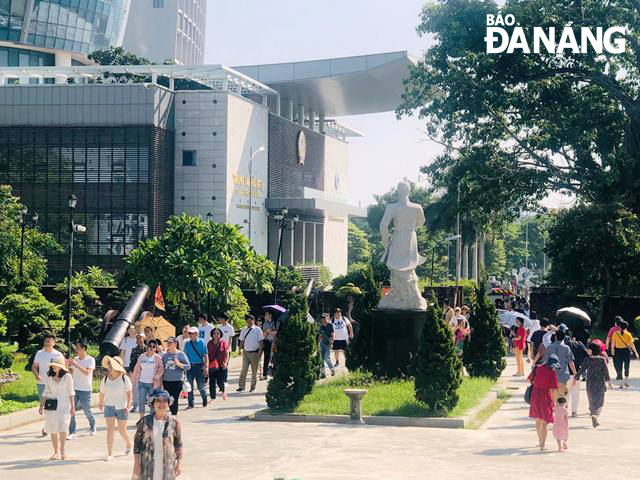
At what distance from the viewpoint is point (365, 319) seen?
2550 cm

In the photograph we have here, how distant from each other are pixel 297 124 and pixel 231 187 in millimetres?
20002

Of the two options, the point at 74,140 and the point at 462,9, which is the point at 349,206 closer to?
the point at 74,140

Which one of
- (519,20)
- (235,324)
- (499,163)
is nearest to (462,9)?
(519,20)

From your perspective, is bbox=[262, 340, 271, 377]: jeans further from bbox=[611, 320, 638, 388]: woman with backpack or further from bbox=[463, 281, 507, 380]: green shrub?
bbox=[611, 320, 638, 388]: woman with backpack

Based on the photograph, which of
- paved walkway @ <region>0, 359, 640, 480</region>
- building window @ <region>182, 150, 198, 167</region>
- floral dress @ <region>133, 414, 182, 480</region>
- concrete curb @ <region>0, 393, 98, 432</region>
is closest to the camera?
floral dress @ <region>133, 414, 182, 480</region>

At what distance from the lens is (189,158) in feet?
225

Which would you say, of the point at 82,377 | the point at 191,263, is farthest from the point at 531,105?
the point at 82,377

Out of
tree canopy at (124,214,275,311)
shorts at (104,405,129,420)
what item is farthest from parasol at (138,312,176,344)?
shorts at (104,405,129,420)

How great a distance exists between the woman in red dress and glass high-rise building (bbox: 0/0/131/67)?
70076 mm

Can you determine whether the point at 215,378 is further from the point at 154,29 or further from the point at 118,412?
the point at 154,29

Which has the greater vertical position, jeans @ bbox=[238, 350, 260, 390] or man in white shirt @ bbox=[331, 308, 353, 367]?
man in white shirt @ bbox=[331, 308, 353, 367]

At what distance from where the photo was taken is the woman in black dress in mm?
18875

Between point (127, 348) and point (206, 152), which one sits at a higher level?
point (206, 152)

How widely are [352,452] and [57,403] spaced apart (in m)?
4.36
